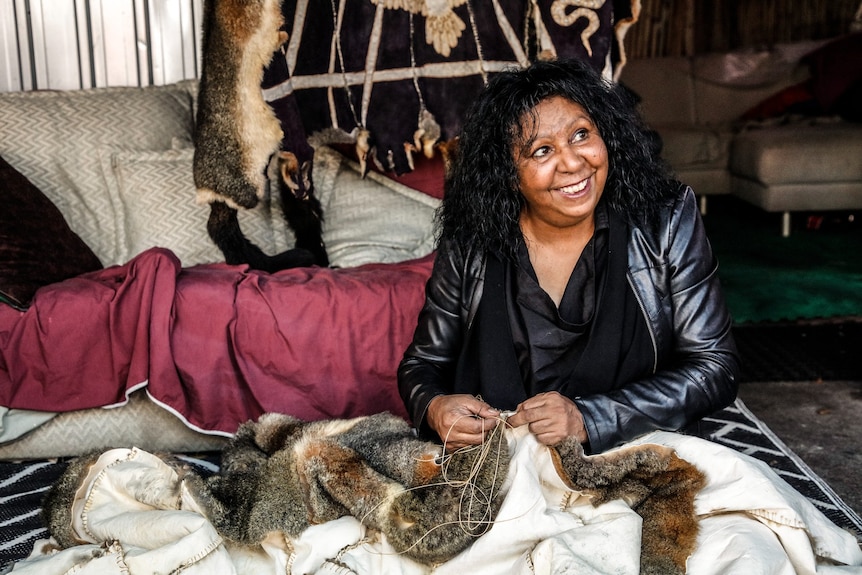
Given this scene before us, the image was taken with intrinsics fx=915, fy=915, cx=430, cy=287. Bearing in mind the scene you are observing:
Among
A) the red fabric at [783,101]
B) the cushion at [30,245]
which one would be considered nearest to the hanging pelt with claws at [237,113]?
the cushion at [30,245]

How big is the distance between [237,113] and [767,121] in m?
4.88

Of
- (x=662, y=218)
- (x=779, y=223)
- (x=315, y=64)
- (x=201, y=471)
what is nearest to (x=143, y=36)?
(x=315, y=64)

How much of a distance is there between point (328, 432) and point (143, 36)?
8.77 feet

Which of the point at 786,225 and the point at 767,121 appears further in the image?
the point at 767,121

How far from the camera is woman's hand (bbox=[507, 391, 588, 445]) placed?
1.76 meters

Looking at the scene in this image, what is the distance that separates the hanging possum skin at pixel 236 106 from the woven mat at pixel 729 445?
884mm

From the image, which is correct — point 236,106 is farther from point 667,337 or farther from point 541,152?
point 667,337

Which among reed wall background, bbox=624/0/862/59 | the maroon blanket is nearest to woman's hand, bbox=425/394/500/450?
the maroon blanket

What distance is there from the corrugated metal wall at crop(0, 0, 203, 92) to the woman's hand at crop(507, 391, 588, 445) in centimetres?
293

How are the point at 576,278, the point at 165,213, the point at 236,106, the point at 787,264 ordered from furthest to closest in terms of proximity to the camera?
1. the point at 787,264
2. the point at 165,213
3. the point at 236,106
4. the point at 576,278

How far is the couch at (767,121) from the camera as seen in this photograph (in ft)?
18.8

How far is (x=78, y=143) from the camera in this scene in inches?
137

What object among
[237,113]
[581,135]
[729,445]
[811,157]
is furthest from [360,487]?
[811,157]

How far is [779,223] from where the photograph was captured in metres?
6.34
